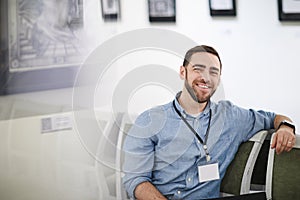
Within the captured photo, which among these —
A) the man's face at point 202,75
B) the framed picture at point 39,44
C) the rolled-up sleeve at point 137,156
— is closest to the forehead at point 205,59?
the man's face at point 202,75

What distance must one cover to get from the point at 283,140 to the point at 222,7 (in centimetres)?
57

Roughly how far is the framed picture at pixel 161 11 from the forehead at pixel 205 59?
168 millimetres

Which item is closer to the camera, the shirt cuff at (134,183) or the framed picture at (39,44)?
the framed picture at (39,44)

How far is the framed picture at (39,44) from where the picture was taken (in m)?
1.61

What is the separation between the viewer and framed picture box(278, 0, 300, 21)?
1828 mm

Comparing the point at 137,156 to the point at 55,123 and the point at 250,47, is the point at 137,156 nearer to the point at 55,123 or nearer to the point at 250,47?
the point at 55,123

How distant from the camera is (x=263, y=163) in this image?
1.82 meters

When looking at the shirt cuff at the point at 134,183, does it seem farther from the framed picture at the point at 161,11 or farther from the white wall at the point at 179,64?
the framed picture at the point at 161,11

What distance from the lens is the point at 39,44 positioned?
5.49 feet

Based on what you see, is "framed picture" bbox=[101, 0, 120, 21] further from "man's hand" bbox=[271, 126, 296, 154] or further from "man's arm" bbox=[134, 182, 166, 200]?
"man's hand" bbox=[271, 126, 296, 154]

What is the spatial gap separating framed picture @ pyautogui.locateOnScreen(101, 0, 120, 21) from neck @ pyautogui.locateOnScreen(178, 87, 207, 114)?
1.29 ft

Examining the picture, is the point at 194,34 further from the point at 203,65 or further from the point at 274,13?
the point at 274,13

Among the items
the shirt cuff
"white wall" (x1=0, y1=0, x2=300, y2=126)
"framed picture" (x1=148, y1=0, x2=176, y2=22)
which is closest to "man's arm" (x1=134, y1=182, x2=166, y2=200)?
the shirt cuff

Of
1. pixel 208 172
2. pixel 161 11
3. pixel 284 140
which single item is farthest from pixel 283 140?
pixel 161 11
